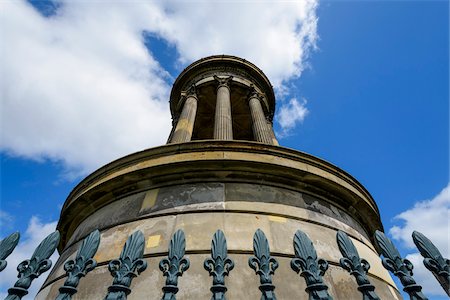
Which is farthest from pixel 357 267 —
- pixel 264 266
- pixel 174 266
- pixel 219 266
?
pixel 174 266

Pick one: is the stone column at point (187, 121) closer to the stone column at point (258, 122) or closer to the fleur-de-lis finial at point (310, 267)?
the stone column at point (258, 122)

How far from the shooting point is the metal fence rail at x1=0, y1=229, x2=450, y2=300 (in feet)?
6.50

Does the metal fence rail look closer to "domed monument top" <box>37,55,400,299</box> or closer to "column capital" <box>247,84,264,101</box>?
"domed monument top" <box>37,55,400,299</box>

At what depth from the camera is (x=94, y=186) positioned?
567 cm

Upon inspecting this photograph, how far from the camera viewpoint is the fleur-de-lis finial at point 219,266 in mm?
1940

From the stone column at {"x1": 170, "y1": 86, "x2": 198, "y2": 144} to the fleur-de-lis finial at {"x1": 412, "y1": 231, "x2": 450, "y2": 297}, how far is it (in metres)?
7.65

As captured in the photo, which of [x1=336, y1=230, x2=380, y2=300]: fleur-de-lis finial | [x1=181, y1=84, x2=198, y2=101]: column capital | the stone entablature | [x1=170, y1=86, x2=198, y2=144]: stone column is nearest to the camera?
[x1=336, y1=230, x2=380, y2=300]: fleur-de-lis finial

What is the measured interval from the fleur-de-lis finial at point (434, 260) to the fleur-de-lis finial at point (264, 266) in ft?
4.20

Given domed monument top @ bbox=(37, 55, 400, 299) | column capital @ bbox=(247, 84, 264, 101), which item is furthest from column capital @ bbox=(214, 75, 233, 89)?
domed monument top @ bbox=(37, 55, 400, 299)

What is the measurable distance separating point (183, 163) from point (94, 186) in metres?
1.91

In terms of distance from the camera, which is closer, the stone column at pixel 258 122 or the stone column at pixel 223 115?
the stone column at pixel 223 115

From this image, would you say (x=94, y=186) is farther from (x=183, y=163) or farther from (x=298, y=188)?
(x=298, y=188)

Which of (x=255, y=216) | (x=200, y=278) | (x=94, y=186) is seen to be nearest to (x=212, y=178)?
(x=255, y=216)

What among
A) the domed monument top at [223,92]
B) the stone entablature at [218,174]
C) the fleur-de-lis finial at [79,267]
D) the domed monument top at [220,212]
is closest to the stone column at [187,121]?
the domed monument top at [223,92]
